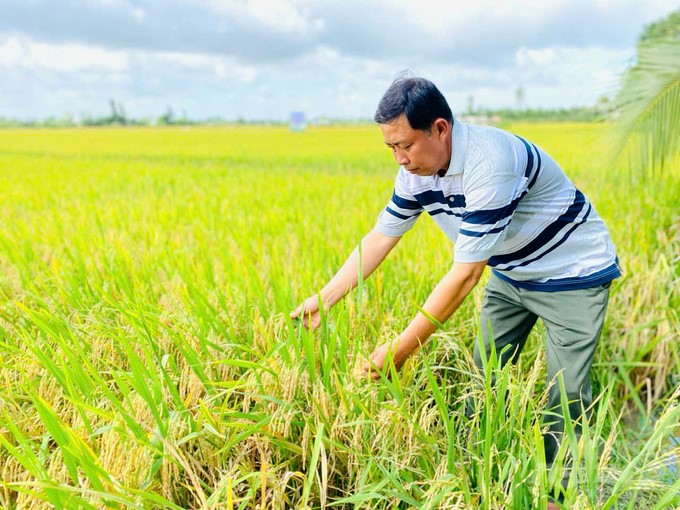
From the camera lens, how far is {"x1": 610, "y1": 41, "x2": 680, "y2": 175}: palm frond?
109 inches

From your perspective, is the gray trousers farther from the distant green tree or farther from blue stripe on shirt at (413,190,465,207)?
the distant green tree

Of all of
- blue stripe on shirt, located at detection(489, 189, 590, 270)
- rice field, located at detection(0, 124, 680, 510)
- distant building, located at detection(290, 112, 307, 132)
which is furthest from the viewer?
distant building, located at detection(290, 112, 307, 132)

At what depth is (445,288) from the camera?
1.31 m

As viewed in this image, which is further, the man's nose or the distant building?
the distant building

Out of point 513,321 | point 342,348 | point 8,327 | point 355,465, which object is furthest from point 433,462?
point 8,327

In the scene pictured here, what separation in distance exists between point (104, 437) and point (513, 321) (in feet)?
4.19

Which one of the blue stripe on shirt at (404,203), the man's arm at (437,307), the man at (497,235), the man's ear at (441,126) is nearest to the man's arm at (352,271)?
the man at (497,235)

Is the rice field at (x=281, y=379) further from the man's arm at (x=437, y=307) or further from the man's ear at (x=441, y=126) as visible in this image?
the man's ear at (x=441, y=126)

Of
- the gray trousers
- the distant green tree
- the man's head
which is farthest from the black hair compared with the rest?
the distant green tree

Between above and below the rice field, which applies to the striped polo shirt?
above

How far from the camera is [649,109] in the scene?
9.26 feet

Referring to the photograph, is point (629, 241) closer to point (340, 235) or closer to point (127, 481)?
point (340, 235)

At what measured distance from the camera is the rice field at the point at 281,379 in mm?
1174

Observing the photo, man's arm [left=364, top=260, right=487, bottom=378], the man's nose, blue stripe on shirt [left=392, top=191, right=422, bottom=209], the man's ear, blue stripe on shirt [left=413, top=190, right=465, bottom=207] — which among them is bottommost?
man's arm [left=364, top=260, right=487, bottom=378]
